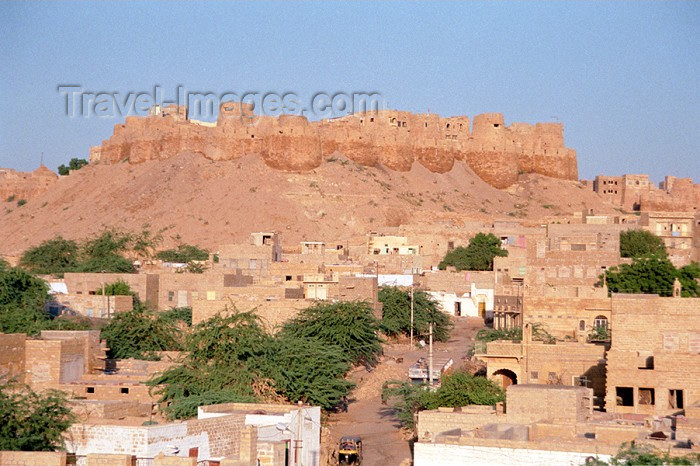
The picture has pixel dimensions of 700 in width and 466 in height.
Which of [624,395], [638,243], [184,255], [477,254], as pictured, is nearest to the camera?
[624,395]

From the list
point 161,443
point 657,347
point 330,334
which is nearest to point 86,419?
point 161,443

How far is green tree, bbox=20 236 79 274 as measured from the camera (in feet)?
173

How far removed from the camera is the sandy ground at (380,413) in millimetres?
22297

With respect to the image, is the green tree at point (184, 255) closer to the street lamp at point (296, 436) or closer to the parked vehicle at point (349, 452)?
the parked vehicle at point (349, 452)

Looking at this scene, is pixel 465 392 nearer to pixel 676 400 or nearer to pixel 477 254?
pixel 676 400

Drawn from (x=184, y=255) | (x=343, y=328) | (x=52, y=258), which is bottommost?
(x=343, y=328)

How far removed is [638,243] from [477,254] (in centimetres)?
584

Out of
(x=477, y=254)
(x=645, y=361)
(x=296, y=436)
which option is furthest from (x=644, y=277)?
(x=296, y=436)

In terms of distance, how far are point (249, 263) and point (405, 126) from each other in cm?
3067

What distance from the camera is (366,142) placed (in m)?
75.8

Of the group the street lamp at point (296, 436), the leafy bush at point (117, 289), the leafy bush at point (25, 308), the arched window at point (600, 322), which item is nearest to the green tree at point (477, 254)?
the leafy bush at point (117, 289)

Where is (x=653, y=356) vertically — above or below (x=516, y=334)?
below

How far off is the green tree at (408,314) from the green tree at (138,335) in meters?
6.09

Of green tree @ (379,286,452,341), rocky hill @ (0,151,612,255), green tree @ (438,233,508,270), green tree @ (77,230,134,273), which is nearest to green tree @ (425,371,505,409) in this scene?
green tree @ (379,286,452,341)
